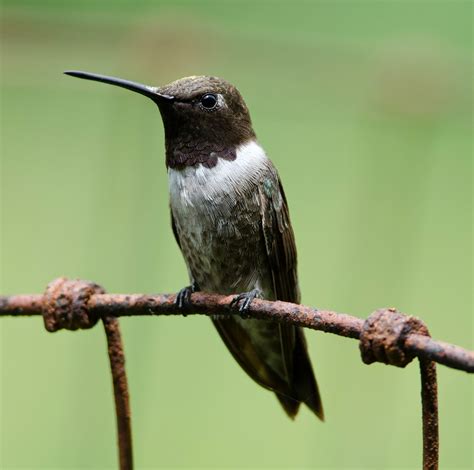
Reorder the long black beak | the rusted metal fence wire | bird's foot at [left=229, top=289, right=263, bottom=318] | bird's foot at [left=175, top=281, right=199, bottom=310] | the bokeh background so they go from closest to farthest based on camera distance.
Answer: the rusted metal fence wire
bird's foot at [left=175, top=281, right=199, bottom=310]
bird's foot at [left=229, top=289, right=263, bottom=318]
the long black beak
the bokeh background

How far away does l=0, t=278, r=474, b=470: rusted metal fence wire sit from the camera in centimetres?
107

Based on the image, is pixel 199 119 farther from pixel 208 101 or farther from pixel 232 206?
pixel 232 206

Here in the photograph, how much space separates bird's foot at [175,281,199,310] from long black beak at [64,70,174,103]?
51 cm

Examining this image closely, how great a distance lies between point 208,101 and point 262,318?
3.28 feet

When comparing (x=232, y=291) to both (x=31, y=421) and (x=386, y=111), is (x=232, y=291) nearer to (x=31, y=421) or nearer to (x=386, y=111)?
(x=386, y=111)

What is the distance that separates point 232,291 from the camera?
2.36 m

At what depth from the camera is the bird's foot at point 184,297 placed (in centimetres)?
154

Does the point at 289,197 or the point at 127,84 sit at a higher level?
the point at 289,197

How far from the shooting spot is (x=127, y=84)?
1.99m

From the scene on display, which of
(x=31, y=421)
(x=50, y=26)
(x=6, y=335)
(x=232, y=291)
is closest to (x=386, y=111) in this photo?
(x=232, y=291)

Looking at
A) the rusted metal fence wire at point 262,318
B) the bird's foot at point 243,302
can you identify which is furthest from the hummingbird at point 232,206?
the rusted metal fence wire at point 262,318

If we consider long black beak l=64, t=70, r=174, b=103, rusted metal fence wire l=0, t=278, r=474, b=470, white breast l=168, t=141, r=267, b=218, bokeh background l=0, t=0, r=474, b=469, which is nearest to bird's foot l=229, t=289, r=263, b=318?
rusted metal fence wire l=0, t=278, r=474, b=470

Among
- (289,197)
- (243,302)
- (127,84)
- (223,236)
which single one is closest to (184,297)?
(243,302)

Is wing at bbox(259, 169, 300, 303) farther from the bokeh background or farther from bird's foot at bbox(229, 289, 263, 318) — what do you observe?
the bokeh background
